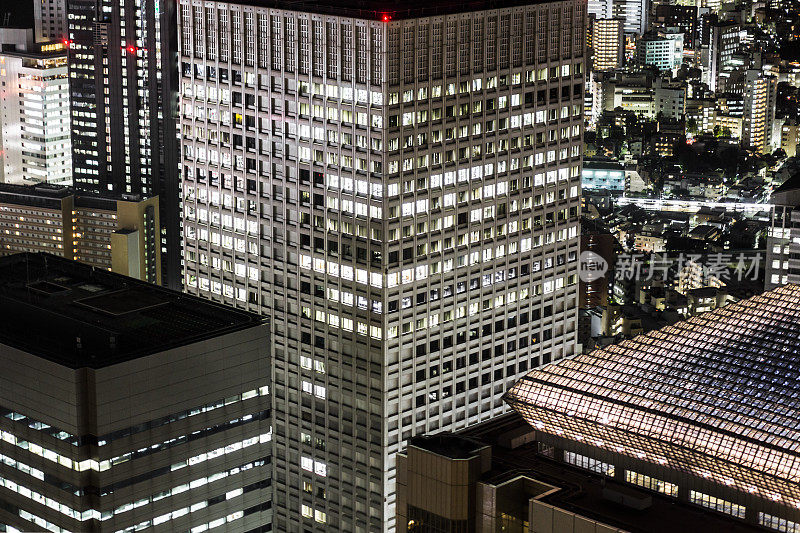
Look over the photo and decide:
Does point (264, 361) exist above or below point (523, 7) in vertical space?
below

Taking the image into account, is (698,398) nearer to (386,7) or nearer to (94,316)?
(94,316)

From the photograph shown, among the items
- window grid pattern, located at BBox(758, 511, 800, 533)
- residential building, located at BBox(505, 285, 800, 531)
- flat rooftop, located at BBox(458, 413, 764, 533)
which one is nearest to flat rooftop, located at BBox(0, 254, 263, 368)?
flat rooftop, located at BBox(458, 413, 764, 533)

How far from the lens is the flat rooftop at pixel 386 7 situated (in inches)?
A: 6900

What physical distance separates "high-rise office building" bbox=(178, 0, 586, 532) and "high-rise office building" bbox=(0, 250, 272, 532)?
2804cm

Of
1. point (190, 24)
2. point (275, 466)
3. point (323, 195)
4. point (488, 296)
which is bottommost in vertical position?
point (275, 466)

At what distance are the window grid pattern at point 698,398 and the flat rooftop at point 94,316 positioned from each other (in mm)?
29479

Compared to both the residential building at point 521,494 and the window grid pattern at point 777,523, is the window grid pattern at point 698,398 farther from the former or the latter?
the residential building at point 521,494

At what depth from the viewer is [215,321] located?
15462 cm

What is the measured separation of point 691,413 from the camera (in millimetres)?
139000

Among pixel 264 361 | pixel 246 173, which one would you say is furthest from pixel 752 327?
pixel 246 173

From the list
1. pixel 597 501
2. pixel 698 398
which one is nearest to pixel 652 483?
pixel 597 501

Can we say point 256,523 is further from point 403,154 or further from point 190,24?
point 190,24

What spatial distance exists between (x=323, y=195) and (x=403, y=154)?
10639 millimetres

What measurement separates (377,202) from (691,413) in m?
51.2
